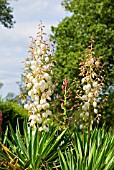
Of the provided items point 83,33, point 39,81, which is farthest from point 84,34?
point 39,81

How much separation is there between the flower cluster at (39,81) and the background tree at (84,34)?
17999 mm

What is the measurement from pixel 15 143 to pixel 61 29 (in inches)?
776

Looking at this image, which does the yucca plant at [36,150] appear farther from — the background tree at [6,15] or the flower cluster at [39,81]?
the background tree at [6,15]

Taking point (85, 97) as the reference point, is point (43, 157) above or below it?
below

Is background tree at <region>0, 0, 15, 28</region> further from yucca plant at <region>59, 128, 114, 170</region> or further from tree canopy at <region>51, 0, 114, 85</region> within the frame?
yucca plant at <region>59, 128, 114, 170</region>

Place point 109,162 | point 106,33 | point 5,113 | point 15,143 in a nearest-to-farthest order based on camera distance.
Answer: point 109,162 → point 15,143 → point 5,113 → point 106,33

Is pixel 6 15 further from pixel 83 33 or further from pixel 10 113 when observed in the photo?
pixel 10 113

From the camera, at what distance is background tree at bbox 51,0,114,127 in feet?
75.7

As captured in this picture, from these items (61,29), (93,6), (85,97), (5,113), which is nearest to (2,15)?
(61,29)

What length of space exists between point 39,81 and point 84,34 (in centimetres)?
1949

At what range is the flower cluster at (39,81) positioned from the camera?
14.7 ft

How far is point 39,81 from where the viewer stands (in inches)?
177

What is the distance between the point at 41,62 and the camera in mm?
4523

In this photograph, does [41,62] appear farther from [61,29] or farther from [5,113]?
[61,29]
